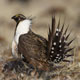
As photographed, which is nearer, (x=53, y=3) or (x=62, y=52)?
(x=62, y=52)

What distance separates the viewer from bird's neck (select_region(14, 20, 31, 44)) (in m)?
9.23

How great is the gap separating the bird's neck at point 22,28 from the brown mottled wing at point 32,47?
17cm

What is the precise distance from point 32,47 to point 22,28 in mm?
611

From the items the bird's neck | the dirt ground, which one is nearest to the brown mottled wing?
the bird's neck

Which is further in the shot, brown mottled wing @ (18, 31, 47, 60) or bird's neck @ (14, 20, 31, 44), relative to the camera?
bird's neck @ (14, 20, 31, 44)

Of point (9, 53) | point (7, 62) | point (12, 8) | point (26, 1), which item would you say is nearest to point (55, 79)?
point (7, 62)

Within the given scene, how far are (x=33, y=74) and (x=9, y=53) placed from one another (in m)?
1.88

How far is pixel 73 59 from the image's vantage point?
957 cm

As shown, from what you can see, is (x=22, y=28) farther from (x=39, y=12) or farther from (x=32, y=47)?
(x=39, y=12)

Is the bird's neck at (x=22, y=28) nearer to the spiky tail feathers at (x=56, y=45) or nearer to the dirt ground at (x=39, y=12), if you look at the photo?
the spiky tail feathers at (x=56, y=45)

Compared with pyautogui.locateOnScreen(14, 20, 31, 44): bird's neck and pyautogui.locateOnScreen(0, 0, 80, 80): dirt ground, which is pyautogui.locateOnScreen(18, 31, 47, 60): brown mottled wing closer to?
pyautogui.locateOnScreen(14, 20, 31, 44): bird's neck

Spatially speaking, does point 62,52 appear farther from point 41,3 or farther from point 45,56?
point 41,3

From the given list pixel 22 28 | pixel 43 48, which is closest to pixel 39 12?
pixel 22 28

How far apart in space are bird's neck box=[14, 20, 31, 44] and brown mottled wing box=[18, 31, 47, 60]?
0.57ft
